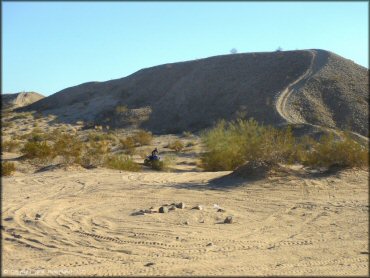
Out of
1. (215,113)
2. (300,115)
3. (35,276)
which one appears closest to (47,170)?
(35,276)

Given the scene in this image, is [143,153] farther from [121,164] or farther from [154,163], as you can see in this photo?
[121,164]

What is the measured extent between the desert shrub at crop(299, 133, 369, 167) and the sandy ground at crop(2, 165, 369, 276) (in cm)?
60

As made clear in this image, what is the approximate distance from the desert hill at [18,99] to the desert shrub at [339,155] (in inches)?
2962

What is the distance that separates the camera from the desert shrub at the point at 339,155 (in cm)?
1739

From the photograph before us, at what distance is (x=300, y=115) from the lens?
44.9m

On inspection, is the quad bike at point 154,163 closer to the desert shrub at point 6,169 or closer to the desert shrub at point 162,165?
the desert shrub at point 162,165

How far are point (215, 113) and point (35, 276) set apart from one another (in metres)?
46.4

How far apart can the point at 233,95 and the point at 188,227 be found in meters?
45.4

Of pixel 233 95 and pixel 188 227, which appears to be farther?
pixel 233 95

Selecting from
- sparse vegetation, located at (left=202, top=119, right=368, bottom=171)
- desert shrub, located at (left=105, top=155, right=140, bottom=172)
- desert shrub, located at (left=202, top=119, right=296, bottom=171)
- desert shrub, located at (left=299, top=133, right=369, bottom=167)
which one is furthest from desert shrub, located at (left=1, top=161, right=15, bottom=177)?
desert shrub, located at (left=299, top=133, right=369, bottom=167)

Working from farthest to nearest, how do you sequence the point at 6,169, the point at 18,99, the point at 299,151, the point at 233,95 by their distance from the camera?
the point at 18,99 < the point at 233,95 < the point at 6,169 < the point at 299,151

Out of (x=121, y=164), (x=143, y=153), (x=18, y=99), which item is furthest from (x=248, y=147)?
(x=18, y=99)

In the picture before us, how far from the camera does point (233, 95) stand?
55750 mm

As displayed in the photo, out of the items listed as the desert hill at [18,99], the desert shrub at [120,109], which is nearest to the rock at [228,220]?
the desert shrub at [120,109]
